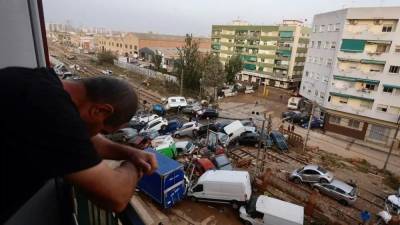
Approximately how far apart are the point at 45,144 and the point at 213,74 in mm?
29986

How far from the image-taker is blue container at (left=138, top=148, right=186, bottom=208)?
10.5 m

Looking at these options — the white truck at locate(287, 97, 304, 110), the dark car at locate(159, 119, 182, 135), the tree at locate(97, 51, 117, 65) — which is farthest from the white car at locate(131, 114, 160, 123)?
the tree at locate(97, 51, 117, 65)

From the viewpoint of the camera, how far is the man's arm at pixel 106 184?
122 cm

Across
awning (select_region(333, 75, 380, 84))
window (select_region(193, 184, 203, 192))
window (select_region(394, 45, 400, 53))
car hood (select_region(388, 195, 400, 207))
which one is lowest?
car hood (select_region(388, 195, 400, 207))

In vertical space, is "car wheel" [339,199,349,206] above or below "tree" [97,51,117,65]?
below

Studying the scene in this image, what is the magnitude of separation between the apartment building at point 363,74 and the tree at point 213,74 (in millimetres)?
11441

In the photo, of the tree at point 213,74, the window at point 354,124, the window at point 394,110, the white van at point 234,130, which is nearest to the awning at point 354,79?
the window at point 394,110

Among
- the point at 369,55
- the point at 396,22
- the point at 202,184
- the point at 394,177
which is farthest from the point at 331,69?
the point at 202,184

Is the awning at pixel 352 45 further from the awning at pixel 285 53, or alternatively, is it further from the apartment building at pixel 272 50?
the awning at pixel 285 53

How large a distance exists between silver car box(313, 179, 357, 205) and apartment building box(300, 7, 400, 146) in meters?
13.3

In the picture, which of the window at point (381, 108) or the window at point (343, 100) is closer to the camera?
the window at point (381, 108)

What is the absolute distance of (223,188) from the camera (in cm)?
1120

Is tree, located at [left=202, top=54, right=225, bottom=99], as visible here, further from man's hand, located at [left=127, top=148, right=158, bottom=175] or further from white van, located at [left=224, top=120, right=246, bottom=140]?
man's hand, located at [left=127, top=148, right=158, bottom=175]

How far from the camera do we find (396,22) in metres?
21.8
